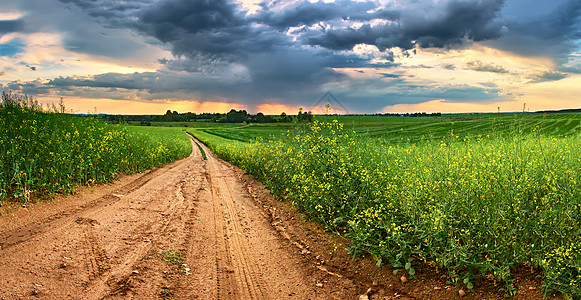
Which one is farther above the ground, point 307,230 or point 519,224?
point 519,224

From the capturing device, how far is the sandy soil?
478cm

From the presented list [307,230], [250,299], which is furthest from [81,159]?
[250,299]

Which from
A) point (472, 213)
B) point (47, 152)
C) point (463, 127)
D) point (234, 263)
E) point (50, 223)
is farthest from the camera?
point (463, 127)

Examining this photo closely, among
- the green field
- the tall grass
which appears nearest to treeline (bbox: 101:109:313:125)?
the green field

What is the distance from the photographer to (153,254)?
603 centimetres

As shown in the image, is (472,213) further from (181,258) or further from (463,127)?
(463,127)

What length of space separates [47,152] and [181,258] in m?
7.28

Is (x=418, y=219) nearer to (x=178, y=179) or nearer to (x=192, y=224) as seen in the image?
(x=192, y=224)

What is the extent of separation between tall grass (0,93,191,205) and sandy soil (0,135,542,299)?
0.88 m

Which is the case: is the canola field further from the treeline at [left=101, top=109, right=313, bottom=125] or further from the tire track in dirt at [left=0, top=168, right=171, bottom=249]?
the treeline at [left=101, top=109, right=313, bottom=125]

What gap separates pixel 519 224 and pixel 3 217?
34.0 ft

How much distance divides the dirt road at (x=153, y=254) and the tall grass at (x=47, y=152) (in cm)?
88

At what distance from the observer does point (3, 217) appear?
7.50m

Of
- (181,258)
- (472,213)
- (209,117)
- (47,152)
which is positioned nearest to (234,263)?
(181,258)
